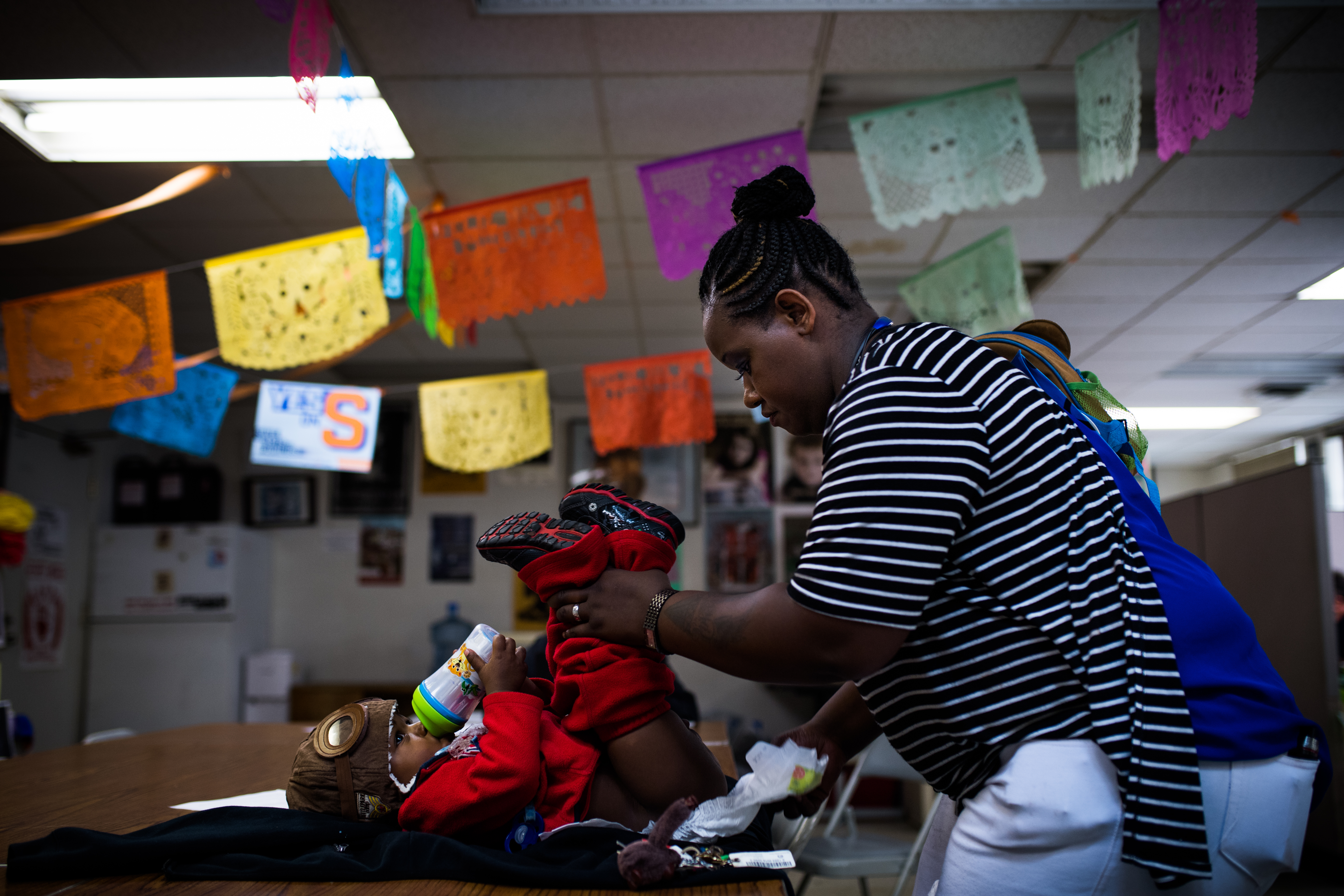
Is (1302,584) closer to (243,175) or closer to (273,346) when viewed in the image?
(273,346)

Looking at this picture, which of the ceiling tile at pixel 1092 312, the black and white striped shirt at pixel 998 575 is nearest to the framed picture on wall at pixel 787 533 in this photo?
the ceiling tile at pixel 1092 312

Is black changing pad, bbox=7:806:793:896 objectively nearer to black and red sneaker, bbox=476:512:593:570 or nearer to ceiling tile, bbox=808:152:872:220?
black and red sneaker, bbox=476:512:593:570

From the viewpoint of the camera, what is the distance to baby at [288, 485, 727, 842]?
1062mm

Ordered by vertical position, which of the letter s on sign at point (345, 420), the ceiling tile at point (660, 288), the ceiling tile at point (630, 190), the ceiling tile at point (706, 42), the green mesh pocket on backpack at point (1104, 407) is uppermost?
the ceiling tile at point (706, 42)

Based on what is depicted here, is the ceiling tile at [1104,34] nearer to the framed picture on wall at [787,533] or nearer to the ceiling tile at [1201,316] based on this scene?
the ceiling tile at [1201,316]

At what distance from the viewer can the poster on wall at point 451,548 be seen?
19.4ft

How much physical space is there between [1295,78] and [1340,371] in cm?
400

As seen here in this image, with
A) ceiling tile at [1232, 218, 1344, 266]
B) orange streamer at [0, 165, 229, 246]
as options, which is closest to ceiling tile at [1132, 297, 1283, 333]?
ceiling tile at [1232, 218, 1344, 266]

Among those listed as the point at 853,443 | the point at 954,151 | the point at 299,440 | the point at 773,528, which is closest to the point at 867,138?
the point at 954,151

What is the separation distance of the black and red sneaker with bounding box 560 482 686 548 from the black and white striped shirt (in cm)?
36

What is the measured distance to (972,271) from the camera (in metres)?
3.45

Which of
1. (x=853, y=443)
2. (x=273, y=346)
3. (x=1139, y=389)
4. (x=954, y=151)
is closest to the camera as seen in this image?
(x=853, y=443)

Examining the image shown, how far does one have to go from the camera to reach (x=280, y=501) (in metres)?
5.97

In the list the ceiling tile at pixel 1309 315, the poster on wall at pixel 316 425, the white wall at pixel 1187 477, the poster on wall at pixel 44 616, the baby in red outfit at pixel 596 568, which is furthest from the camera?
the white wall at pixel 1187 477
